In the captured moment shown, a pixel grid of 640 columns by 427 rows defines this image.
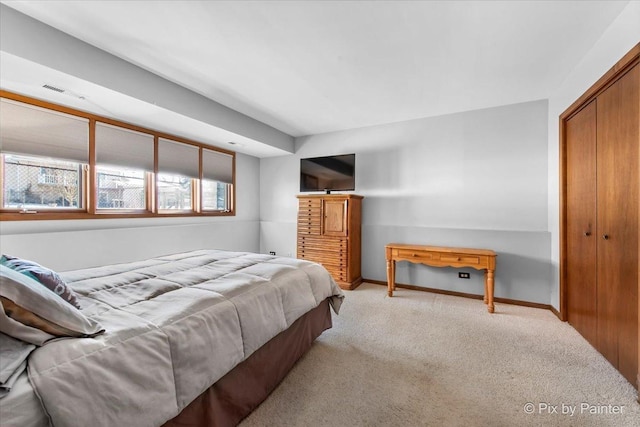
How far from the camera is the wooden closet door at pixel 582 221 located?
2.27 metres

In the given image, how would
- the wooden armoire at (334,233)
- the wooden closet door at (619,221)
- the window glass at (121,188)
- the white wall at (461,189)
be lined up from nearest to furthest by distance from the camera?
the wooden closet door at (619,221) → the window glass at (121,188) → the white wall at (461,189) → the wooden armoire at (334,233)

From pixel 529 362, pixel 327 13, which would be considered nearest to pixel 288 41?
pixel 327 13

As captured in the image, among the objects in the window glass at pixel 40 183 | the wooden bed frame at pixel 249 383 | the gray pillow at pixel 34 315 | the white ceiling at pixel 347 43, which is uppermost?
the white ceiling at pixel 347 43

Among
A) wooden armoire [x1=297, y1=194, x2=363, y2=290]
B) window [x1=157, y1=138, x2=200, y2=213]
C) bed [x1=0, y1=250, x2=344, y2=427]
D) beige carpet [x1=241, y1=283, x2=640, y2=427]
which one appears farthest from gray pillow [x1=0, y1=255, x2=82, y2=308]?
wooden armoire [x1=297, y1=194, x2=363, y2=290]

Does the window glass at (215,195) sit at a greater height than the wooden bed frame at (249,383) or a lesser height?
greater

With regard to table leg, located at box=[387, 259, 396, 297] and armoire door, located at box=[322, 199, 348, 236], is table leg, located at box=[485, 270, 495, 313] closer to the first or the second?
table leg, located at box=[387, 259, 396, 297]

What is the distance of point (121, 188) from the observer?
11.0 ft

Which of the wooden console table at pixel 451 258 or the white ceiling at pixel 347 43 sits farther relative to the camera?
the wooden console table at pixel 451 258

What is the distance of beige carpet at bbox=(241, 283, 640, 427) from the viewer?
1.53 metres

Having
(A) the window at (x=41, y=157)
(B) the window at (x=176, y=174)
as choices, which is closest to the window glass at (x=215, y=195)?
(B) the window at (x=176, y=174)

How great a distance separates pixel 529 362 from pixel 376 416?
137cm

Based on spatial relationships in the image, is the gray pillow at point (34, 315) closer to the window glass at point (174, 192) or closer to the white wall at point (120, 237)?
the white wall at point (120, 237)

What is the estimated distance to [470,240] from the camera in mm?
3561

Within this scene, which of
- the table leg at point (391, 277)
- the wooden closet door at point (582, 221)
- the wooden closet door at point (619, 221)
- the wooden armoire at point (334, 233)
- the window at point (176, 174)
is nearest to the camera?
the wooden closet door at point (619, 221)
